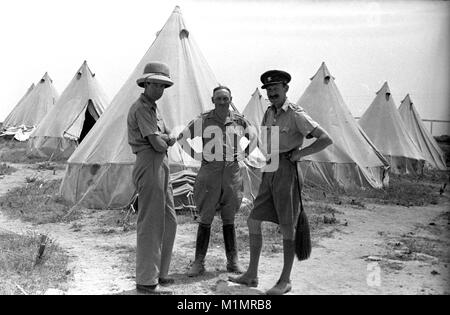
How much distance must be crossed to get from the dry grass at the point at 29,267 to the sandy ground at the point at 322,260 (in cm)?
16

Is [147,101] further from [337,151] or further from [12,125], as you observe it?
[12,125]

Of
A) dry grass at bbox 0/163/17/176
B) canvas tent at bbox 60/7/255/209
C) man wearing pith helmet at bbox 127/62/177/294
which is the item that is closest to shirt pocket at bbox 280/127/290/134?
man wearing pith helmet at bbox 127/62/177/294

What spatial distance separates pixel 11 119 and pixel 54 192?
17988mm

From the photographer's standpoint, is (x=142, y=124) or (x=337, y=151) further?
(x=337, y=151)

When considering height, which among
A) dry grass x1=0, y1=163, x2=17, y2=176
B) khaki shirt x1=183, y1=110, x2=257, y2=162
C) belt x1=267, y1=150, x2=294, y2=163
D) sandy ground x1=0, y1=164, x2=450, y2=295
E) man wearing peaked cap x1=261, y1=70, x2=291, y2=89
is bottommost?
sandy ground x1=0, y1=164, x2=450, y2=295

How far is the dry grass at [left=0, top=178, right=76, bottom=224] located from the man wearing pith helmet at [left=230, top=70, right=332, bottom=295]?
4.34m

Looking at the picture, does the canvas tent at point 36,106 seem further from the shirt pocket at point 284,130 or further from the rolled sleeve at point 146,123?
the shirt pocket at point 284,130

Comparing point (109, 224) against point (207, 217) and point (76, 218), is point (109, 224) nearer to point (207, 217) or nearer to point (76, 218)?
point (76, 218)

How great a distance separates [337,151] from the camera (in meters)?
12.3

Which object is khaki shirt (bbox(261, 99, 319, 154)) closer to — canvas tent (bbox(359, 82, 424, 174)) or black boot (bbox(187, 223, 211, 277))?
black boot (bbox(187, 223, 211, 277))

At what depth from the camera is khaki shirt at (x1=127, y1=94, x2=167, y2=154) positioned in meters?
3.99

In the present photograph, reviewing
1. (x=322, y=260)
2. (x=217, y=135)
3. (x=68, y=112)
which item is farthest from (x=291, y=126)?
(x=68, y=112)

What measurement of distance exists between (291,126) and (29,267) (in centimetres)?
287

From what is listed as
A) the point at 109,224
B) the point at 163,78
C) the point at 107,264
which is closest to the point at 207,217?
the point at 107,264
